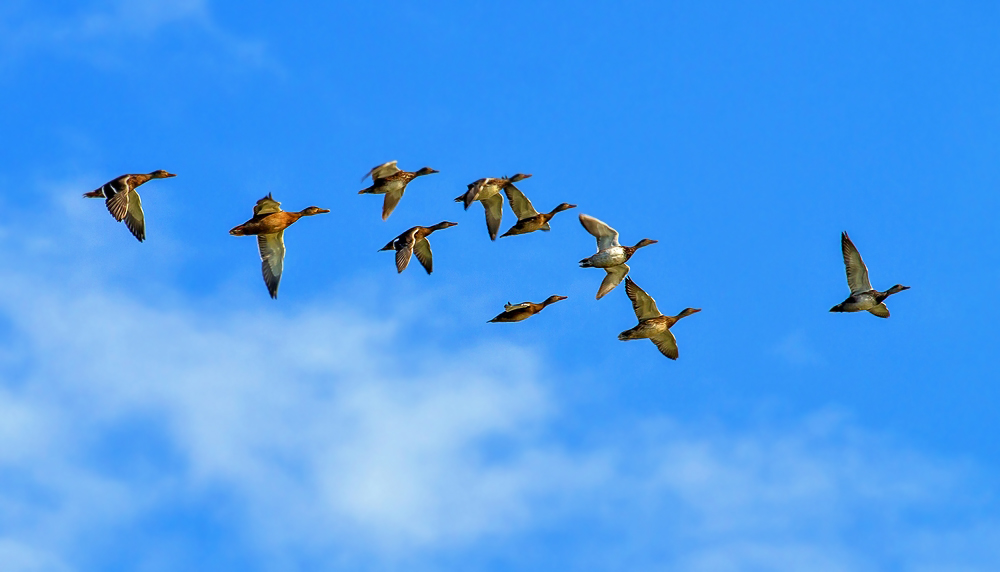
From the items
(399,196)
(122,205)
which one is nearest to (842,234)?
(399,196)

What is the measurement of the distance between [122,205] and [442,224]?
9.39 metres

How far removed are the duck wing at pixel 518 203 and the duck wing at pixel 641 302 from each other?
141 inches

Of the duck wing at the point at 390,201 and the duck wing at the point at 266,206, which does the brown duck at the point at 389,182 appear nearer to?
the duck wing at the point at 390,201

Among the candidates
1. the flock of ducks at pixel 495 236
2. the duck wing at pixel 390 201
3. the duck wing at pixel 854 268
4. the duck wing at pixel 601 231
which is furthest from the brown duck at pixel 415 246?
the duck wing at pixel 854 268

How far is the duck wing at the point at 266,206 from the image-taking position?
121ft

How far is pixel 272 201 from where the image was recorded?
3703 cm

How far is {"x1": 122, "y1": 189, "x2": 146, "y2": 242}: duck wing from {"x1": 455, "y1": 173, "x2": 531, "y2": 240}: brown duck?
344 inches

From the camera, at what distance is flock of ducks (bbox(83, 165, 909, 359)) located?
3716cm

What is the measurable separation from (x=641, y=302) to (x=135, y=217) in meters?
14.1

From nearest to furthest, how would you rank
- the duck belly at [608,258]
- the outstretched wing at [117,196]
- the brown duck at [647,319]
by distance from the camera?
the outstretched wing at [117,196], the duck belly at [608,258], the brown duck at [647,319]

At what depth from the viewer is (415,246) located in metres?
Answer: 40.4

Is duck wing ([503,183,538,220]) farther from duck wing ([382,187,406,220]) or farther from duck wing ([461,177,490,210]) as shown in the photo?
duck wing ([382,187,406,220])

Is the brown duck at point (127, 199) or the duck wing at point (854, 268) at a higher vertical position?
the brown duck at point (127, 199)

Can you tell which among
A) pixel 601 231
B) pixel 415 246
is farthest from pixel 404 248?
pixel 601 231
